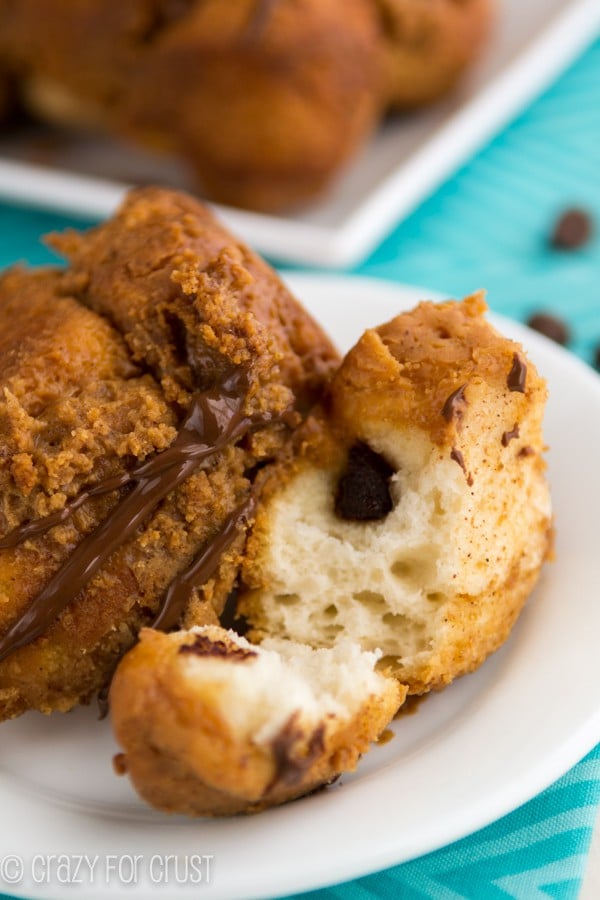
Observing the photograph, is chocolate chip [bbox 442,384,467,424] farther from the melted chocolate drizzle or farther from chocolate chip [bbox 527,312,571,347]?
chocolate chip [bbox 527,312,571,347]

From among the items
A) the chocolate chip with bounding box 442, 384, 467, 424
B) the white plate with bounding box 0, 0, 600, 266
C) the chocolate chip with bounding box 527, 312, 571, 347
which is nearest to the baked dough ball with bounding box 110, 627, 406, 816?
the chocolate chip with bounding box 442, 384, 467, 424

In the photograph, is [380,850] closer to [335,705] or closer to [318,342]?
[335,705]

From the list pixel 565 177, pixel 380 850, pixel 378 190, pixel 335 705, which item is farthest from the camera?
pixel 565 177

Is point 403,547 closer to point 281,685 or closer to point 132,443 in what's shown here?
point 281,685

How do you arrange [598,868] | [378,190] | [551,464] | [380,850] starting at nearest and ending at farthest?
[380,850] < [598,868] < [551,464] < [378,190]

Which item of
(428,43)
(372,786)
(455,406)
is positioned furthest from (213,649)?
(428,43)

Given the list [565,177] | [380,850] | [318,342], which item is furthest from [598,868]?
[565,177]
